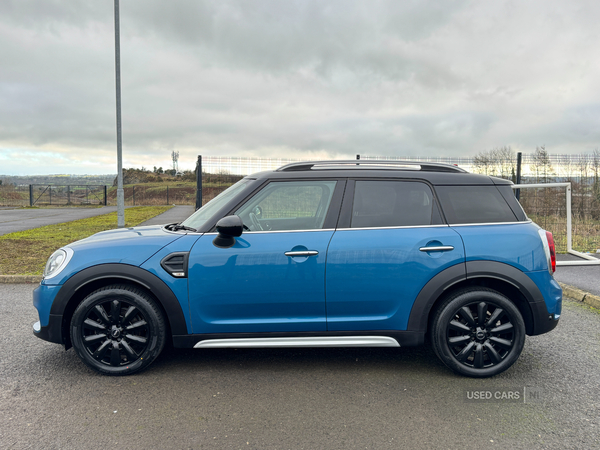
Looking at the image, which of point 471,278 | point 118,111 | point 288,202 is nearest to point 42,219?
point 118,111

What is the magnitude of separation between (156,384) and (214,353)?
0.73 m

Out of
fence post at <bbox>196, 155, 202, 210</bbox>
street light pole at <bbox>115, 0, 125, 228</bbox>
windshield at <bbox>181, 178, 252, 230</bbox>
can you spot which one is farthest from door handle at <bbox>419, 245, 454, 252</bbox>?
street light pole at <bbox>115, 0, 125, 228</bbox>

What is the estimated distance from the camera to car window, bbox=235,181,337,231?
3641 mm

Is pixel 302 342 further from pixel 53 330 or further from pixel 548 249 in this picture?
pixel 548 249

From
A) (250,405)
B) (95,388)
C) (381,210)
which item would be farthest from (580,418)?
(95,388)

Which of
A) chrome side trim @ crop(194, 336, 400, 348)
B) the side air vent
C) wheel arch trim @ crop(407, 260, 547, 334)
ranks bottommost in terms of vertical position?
chrome side trim @ crop(194, 336, 400, 348)

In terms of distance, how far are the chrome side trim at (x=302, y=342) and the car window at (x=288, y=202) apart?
0.90 meters

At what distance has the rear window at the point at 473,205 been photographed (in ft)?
11.8

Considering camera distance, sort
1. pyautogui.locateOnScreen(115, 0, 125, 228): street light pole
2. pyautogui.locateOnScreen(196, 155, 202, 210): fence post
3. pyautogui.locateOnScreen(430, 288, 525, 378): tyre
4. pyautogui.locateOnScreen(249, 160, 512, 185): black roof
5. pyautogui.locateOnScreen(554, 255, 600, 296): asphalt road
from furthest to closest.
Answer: pyautogui.locateOnScreen(115, 0, 125, 228): street light pole → pyautogui.locateOnScreen(196, 155, 202, 210): fence post → pyautogui.locateOnScreen(554, 255, 600, 296): asphalt road → pyautogui.locateOnScreen(249, 160, 512, 185): black roof → pyautogui.locateOnScreen(430, 288, 525, 378): tyre

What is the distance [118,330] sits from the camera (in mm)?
3469

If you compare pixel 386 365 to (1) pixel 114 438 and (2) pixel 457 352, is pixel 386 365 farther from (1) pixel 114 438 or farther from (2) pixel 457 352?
(1) pixel 114 438

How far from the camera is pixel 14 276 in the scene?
706cm

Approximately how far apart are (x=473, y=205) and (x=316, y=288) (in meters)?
1.53

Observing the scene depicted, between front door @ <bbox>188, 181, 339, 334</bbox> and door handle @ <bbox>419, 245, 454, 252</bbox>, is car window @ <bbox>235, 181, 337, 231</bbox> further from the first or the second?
door handle @ <bbox>419, 245, 454, 252</bbox>
